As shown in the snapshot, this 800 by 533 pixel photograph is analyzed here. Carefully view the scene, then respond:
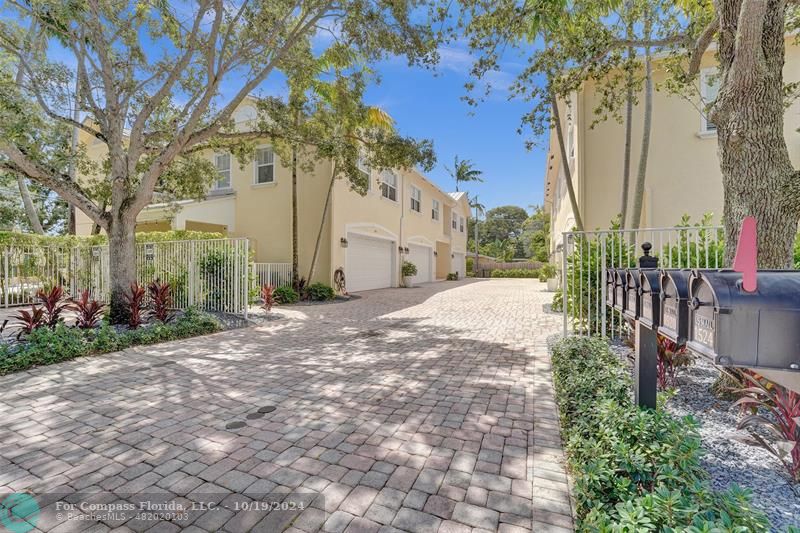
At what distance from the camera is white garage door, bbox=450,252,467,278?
1187 inches

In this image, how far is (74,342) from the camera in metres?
5.73

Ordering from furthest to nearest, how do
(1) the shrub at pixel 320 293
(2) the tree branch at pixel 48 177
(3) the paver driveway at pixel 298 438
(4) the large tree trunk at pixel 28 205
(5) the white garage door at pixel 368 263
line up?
(5) the white garage door at pixel 368 263
(4) the large tree trunk at pixel 28 205
(1) the shrub at pixel 320 293
(2) the tree branch at pixel 48 177
(3) the paver driveway at pixel 298 438

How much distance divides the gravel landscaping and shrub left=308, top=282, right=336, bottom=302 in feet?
35.8

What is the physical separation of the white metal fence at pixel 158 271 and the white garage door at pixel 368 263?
5.71 m

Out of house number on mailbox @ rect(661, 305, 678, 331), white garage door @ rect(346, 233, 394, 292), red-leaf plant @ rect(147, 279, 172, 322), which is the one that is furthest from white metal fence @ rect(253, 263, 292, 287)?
house number on mailbox @ rect(661, 305, 678, 331)

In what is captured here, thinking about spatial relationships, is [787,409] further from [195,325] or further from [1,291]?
[1,291]

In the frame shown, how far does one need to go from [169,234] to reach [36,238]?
4.44m

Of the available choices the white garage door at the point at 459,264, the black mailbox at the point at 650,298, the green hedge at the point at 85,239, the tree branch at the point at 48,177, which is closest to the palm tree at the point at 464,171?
the white garage door at the point at 459,264

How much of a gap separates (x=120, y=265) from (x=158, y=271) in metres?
2.71

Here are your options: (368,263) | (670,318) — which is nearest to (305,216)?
(368,263)

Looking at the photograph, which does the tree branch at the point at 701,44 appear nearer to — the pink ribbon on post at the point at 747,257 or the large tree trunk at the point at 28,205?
the pink ribbon on post at the point at 747,257

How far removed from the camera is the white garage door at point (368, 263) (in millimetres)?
15742

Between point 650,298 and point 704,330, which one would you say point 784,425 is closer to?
point 650,298

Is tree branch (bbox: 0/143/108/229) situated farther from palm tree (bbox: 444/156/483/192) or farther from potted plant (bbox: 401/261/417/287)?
palm tree (bbox: 444/156/483/192)
